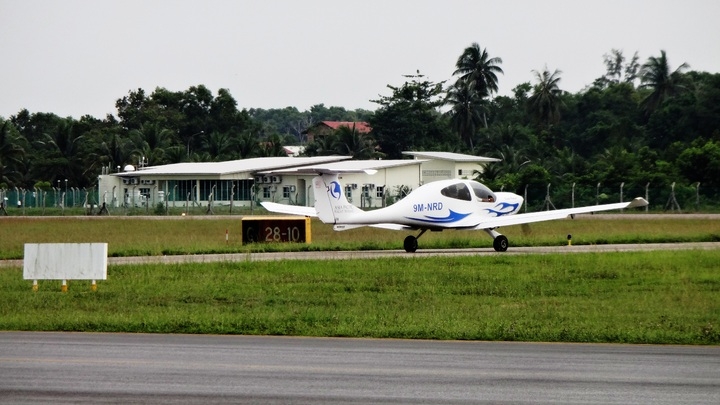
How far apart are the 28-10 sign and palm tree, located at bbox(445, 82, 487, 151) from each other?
8577 centimetres

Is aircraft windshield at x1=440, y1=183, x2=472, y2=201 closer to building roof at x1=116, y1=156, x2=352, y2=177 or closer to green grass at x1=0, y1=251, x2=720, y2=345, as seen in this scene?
green grass at x1=0, y1=251, x2=720, y2=345

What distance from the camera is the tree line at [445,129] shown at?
10612cm

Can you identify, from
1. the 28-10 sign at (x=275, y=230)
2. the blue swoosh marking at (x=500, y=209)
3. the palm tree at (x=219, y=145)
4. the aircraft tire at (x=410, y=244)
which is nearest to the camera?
the aircraft tire at (x=410, y=244)

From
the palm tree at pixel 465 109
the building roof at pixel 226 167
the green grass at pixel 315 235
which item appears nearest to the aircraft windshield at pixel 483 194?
the green grass at pixel 315 235

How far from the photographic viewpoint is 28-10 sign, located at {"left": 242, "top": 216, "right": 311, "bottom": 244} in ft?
134

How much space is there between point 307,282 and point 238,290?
7.04 feet

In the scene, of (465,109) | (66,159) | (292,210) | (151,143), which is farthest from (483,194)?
(465,109)

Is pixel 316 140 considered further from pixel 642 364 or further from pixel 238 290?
pixel 642 364

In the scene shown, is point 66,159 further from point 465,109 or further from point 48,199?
point 465,109

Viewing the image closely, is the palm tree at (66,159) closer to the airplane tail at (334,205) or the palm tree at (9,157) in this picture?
the palm tree at (9,157)

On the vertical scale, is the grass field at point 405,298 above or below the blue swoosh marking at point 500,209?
below

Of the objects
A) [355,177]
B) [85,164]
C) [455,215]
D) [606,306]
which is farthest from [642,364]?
[85,164]

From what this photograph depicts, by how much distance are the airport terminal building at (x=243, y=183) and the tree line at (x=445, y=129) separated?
688cm

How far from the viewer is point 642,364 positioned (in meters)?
15.2
